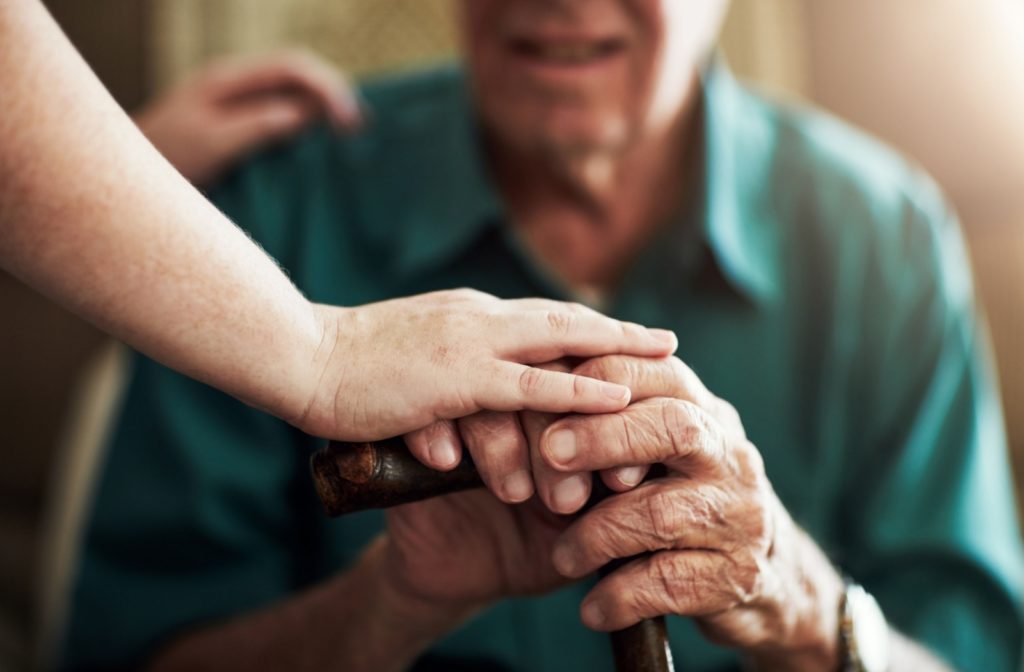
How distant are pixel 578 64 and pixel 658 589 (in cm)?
53

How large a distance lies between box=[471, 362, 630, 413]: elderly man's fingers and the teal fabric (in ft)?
1.41

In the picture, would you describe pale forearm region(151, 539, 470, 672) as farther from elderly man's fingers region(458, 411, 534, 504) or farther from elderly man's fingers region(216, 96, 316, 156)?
elderly man's fingers region(216, 96, 316, 156)

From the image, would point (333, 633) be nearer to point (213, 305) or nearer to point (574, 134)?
point (213, 305)

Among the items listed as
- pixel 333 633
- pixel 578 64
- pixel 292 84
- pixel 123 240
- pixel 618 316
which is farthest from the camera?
pixel 292 84

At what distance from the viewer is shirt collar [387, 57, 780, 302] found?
3.44 ft

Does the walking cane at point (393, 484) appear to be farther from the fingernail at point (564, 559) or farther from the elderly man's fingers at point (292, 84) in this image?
the elderly man's fingers at point (292, 84)

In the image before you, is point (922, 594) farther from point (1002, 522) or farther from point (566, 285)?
point (566, 285)

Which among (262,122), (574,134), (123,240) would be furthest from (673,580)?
(262,122)

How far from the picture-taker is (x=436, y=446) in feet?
1.97

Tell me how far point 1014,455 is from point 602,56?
3.19 feet

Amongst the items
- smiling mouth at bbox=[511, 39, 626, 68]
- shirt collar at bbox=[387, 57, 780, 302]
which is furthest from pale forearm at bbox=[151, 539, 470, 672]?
smiling mouth at bbox=[511, 39, 626, 68]

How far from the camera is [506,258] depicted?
1.07 metres

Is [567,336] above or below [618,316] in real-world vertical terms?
above

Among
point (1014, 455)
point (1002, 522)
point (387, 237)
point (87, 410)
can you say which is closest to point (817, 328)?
point (1002, 522)
